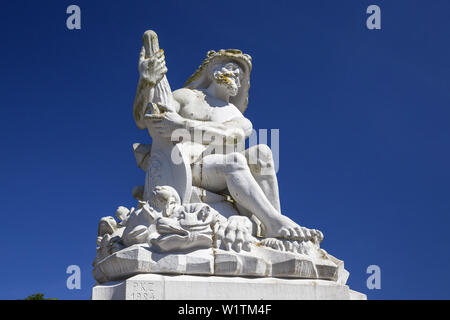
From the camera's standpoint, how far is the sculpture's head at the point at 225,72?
24.5 ft

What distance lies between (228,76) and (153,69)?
1239 mm

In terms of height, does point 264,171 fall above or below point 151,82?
below

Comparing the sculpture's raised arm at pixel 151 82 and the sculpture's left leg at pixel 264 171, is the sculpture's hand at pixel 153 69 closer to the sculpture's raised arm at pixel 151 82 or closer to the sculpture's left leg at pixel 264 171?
the sculpture's raised arm at pixel 151 82

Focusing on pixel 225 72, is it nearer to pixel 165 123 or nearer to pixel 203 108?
pixel 203 108

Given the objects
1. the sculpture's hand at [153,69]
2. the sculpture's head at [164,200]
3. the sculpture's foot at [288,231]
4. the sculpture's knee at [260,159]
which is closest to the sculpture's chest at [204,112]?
the sculpture's hand at [153,69]

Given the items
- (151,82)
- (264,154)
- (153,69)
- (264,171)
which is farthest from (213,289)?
(153,69)

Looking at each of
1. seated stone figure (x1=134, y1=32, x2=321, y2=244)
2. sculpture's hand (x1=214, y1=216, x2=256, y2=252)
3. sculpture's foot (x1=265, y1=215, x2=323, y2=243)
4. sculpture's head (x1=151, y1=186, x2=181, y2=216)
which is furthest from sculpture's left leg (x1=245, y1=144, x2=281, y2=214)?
sculpture's head (x1=151, y1=186, x2=181, y2=216)

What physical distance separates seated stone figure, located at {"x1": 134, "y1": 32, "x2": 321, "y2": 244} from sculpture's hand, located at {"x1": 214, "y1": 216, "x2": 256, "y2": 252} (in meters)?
0.49

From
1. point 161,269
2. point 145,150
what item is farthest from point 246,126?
point 161,269

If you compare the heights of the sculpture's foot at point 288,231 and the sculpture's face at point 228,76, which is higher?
the sculpture's face at point 228,76

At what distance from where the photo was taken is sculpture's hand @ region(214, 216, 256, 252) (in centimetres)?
565

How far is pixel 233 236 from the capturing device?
570cm
